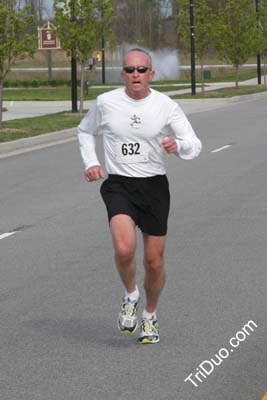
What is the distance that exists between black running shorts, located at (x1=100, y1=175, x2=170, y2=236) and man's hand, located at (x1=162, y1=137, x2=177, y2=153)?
0.35 m

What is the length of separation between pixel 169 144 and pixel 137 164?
0.34 metres

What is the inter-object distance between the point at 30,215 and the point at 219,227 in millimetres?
2689

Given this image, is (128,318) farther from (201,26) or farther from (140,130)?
(201,26)

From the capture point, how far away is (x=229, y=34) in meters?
59.3

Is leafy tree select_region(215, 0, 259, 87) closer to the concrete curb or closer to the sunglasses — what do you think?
the concrete curb

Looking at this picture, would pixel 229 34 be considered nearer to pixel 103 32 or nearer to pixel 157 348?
pixel 103 32

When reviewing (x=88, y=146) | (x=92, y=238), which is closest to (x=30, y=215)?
(x=92, y=238)

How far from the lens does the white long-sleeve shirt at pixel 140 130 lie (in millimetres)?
7254

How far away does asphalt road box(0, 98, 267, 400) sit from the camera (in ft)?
21.3

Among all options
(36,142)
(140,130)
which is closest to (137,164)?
(140,130)

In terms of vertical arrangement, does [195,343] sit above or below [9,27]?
below

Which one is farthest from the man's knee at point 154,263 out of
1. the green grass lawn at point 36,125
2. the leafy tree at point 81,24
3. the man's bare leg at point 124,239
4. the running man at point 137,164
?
the leafy tree at point 81,24

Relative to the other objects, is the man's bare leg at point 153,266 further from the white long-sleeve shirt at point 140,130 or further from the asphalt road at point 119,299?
the white long-sleeve shirt at point 140,130

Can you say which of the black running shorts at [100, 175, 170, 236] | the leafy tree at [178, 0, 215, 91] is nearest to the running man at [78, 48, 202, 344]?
the black running shorts at [100, 175, 170, 236]
